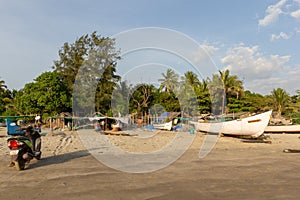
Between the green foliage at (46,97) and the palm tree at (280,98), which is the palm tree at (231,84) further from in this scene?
the green foliage at (46,97)

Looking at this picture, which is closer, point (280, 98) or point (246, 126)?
point (246, 126)

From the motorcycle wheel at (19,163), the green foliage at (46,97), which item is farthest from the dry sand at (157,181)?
the green foliage at (46,97)

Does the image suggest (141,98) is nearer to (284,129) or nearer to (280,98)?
(284,129)

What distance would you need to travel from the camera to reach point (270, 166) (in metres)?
6.70

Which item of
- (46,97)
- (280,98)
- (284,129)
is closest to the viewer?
(284,129)

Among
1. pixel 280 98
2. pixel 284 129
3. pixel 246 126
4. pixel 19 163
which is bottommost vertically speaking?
pixel 284 129

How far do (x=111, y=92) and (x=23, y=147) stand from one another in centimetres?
2300

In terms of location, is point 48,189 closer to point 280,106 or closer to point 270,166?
point 270,166

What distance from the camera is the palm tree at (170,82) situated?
34.2 meters

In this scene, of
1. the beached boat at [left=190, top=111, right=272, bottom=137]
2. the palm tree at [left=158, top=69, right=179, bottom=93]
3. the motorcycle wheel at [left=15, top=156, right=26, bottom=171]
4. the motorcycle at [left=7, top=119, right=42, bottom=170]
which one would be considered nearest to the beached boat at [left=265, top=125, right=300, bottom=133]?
the beached boat at [left=190, top=111, right=272, bottom=137]

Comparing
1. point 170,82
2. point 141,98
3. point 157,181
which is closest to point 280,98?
point 170,82

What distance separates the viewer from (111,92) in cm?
2939

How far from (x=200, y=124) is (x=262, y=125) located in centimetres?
614

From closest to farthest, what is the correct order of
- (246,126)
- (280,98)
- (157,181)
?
(157,181), (246,126), (280,98)
